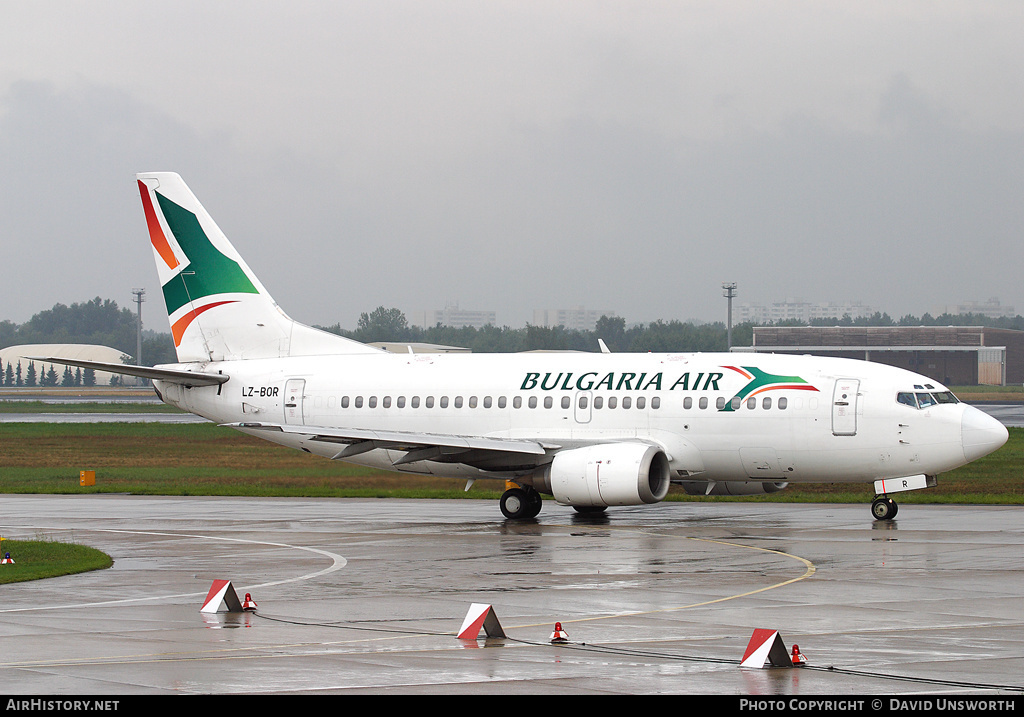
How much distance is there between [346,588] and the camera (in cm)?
2075

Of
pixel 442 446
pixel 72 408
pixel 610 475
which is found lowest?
pixel 72 408

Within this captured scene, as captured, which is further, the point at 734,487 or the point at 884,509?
the point at 734,487

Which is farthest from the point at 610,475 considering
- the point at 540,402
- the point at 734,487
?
the point at 734,487

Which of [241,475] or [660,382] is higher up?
[660,382]

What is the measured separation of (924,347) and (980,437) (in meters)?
133

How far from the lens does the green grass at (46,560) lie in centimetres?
2261

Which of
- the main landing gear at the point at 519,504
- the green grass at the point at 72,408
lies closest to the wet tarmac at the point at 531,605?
the main landing gear at the point at 519,504

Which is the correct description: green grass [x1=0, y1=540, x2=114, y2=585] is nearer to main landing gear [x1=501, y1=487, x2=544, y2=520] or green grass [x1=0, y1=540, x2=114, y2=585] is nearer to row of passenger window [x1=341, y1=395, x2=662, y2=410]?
main landing gear [x1=501, y1=487, x2=544, y2=520]

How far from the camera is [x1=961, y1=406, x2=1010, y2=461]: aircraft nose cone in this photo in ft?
102

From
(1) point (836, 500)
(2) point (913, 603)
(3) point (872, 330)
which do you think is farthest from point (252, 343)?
(3) point (872, 330)

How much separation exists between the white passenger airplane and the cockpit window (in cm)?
6

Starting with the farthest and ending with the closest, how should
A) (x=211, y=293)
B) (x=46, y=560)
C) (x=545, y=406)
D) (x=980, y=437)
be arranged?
(x=211, y=293)
(x=545, y=406)
(x=980, y=437)
(x=46, y=560)

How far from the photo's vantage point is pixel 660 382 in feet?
110

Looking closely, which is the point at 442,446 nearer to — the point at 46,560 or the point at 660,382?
the point at 660,382
